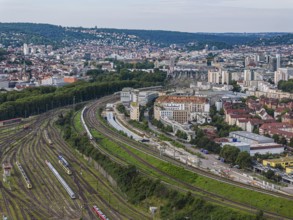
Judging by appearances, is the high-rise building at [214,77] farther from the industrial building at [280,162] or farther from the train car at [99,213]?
the train car at [99,213]

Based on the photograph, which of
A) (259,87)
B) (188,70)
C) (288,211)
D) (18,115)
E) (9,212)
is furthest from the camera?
(188,70)

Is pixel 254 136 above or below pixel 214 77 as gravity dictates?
above

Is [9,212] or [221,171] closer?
[9,212]

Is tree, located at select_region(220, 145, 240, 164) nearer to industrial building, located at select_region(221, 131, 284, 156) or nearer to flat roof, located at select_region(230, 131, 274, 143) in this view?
industrial building, located at select_region(221, 131, 284, 156)

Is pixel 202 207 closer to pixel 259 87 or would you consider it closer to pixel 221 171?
pixel 221 171

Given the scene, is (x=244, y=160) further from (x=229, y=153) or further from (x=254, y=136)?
(x=254, y=136)

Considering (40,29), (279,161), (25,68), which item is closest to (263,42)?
(40,29)

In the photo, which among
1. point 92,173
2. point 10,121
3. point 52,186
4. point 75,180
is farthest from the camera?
point 10,121

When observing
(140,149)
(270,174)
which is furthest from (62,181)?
(270,174)
